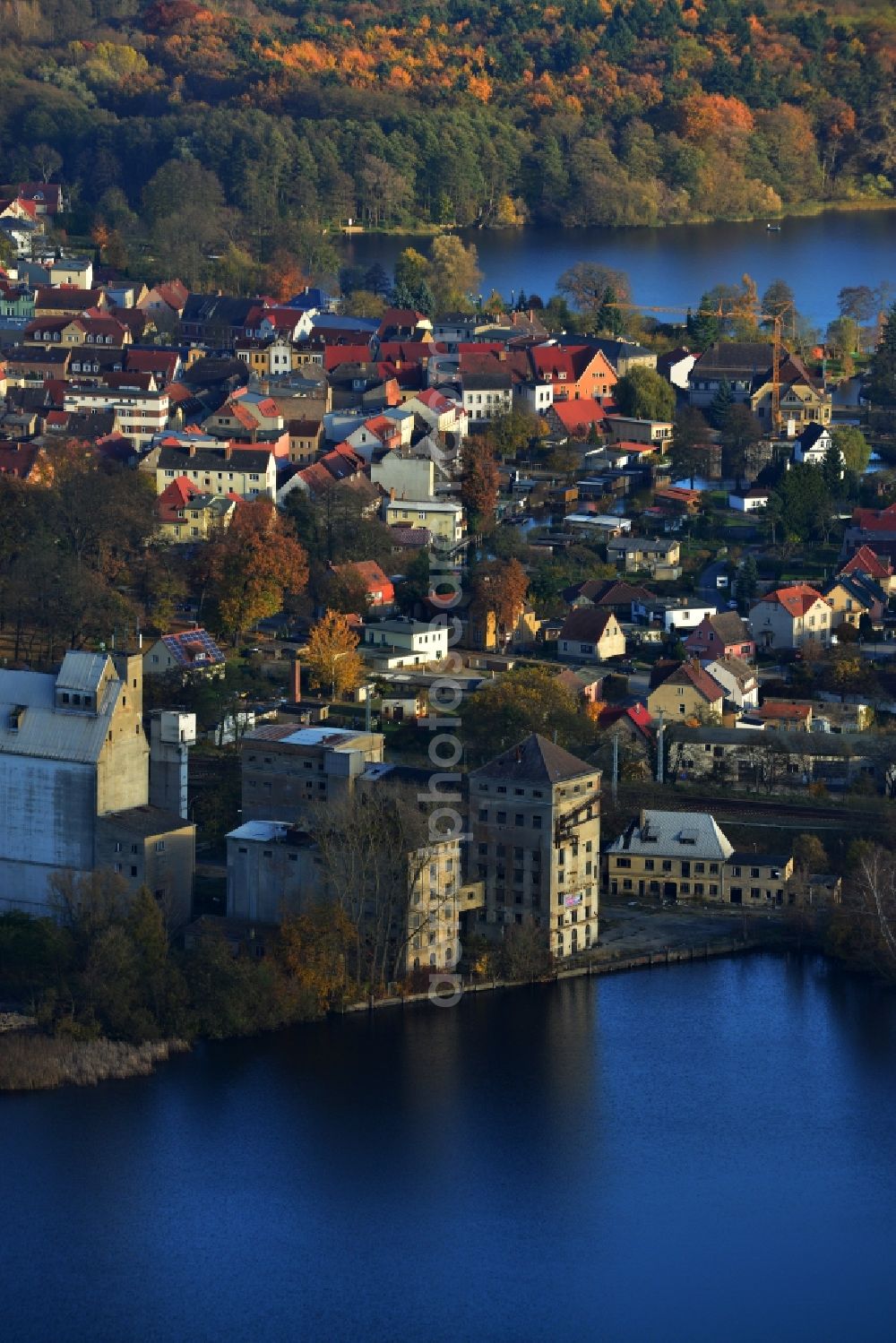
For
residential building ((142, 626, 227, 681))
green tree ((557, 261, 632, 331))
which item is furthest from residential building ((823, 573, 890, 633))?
green tree ((557, 261, 632, 331))

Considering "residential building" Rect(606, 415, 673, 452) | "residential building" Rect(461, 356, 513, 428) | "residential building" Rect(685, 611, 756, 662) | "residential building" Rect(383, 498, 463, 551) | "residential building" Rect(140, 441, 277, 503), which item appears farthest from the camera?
"residential building" Rect(461, 356, 513, 428)

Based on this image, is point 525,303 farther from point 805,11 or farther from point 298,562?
point 805,11

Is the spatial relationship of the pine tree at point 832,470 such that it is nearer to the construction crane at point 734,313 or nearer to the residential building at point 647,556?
the residential building at point 647,556

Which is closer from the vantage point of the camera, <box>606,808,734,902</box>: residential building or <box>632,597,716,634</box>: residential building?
<box>606,808,734,902</box>: residential building

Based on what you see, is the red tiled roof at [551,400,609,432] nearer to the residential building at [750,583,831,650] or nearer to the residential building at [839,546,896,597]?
the residential building at [839,546,896,597]

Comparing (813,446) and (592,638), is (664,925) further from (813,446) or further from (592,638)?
(813,446)

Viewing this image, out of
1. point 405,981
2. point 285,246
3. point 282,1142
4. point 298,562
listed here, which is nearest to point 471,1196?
point 282,1142

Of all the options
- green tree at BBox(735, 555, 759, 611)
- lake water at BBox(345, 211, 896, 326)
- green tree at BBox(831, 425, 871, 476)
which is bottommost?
green tree at BBox(735, 555, 759, 611)
